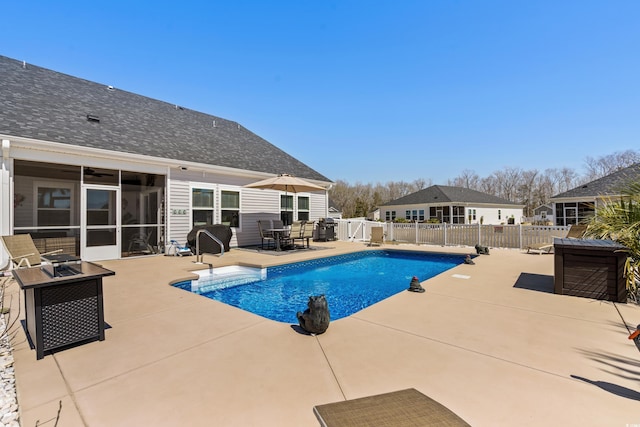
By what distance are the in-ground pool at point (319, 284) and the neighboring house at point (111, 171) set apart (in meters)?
3.71

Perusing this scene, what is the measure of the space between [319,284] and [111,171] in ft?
22.0

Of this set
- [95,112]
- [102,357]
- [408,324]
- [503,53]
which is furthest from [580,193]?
[95,112]

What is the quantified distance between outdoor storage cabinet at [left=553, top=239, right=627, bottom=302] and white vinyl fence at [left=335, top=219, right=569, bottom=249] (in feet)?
22.1

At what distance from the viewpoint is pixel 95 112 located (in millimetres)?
9211

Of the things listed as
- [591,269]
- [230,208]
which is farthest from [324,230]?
→ [591,269]

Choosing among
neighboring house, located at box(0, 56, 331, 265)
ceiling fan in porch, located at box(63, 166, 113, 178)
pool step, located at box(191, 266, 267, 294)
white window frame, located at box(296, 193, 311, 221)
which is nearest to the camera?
pool step, located at box(191, 266, 267, 294)

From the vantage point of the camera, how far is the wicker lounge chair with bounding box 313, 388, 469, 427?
1290 millimetres

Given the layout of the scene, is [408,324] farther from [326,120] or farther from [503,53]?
[326,120]

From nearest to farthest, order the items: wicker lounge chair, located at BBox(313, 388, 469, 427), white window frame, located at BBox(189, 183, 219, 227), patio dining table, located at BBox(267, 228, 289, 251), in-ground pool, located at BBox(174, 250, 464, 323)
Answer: wicker lounge chair, located at BBox(313, 388, 469, 427), in-ground pool, located at BBox(174, 250, 464, 323), white window frame, located at BBox(189, 183, 219, 227), patio dining table, located at BBox(267, 228, 289, 251)

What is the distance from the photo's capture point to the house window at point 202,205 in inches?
379

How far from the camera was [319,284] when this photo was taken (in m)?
6.58

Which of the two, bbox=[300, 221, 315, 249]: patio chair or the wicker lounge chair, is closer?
the wicker lounge chair

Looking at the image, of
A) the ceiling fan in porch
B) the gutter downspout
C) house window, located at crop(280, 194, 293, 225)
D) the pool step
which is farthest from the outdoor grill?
the gutter downspout

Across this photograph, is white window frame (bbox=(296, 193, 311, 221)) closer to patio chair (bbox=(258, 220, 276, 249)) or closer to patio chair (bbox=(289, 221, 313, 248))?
patio chair (bbox=(258, 220, 276, 249))
